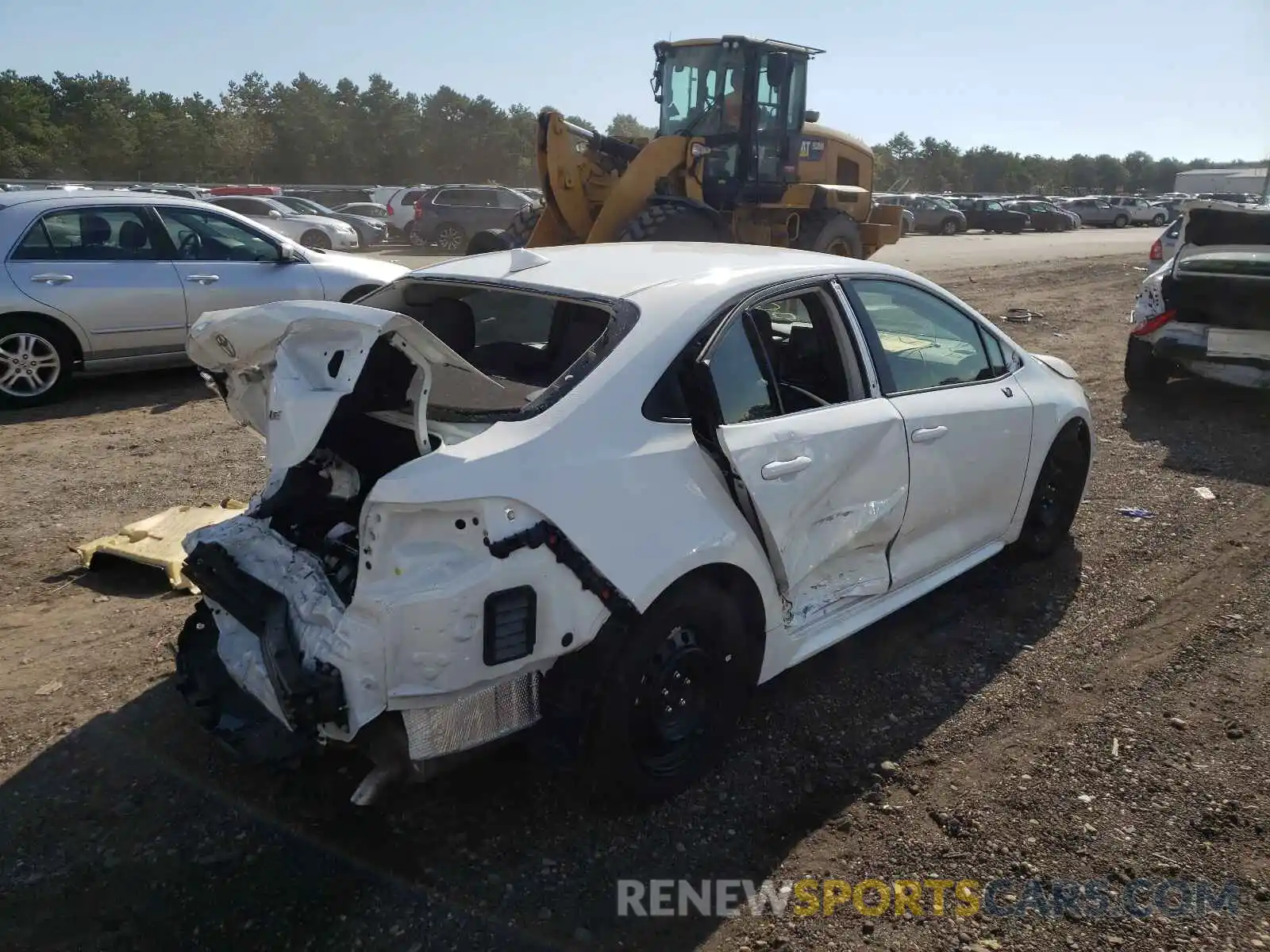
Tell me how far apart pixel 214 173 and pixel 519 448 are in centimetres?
5265

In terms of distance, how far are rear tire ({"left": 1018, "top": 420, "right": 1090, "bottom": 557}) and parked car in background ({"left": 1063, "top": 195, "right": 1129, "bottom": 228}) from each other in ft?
158

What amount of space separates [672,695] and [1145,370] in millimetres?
7314

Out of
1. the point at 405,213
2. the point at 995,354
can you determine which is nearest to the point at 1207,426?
the point at 995,354

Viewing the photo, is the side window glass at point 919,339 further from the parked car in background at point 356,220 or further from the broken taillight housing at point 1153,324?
the parked car in background at point 356,220

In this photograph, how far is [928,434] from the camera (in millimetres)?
3766

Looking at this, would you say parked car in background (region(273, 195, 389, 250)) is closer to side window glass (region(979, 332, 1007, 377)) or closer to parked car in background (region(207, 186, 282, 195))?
parked car in background (region(207, 186, 282, 195))

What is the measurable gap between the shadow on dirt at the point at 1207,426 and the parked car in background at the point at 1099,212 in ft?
142

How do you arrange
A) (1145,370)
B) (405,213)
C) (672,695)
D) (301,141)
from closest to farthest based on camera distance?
(672,695) → (1145,370) → (405,213) → (301,141)

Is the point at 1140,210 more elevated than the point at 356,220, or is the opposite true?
the point at 1140,210

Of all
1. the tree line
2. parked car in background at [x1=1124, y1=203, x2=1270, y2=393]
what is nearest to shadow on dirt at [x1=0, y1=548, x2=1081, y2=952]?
parked car in background at [x1=1124, y1=203, x2=1270, y2=393]

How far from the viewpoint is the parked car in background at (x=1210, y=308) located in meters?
7.68

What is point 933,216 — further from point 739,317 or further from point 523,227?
point 739,317

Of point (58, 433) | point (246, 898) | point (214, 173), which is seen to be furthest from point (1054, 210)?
point (246, 898)

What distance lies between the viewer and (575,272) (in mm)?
3520
